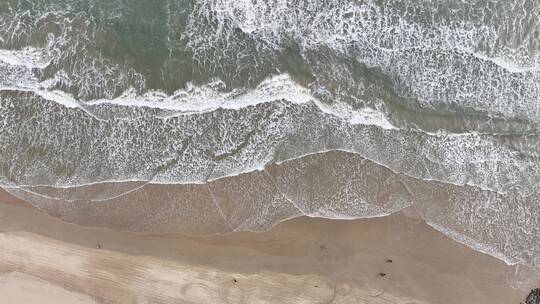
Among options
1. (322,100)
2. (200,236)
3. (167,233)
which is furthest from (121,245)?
(322,100)

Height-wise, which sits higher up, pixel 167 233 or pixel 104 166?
pixel 104 166

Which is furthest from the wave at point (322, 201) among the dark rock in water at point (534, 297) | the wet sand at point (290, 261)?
the dark rock in water at point (534, 297)

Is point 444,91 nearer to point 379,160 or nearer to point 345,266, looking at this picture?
point 379,160

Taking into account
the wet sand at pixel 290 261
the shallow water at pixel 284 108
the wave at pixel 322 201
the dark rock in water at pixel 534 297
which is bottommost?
the dark rock in water at pixel 534 297

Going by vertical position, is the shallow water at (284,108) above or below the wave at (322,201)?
above

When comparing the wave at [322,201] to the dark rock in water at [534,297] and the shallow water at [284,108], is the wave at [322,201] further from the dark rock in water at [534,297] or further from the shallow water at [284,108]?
the dark rock in water at [534,297]

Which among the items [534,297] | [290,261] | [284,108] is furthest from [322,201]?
[534,297]

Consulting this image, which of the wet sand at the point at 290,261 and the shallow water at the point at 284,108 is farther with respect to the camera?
the wet sand at the point at 290,261
